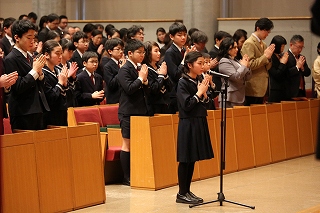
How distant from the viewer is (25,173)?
518 centimetres

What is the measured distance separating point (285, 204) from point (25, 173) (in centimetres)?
246

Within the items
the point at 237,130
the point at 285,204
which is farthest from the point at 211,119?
the point at 285,204

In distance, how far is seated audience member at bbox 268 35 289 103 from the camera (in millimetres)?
8781

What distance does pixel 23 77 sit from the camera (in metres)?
5.35

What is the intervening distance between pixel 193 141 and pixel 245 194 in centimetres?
104

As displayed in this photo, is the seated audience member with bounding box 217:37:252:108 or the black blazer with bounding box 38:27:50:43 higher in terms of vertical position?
the black blazer with bounding box 38:27:50:43

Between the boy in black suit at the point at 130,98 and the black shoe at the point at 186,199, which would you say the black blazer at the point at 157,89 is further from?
the black shoe at the point at 186,199

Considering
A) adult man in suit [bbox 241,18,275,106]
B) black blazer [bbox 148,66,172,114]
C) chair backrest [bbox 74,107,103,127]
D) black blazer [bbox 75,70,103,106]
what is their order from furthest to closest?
adult man in suit [bbox 241,18,275,106], black blazer [bbox 75,70,103,106], chair backrest [bbox 74,107,103,127], black blazer [bbox 148,66,172,114]

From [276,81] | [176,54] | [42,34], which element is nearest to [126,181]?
[176,54]

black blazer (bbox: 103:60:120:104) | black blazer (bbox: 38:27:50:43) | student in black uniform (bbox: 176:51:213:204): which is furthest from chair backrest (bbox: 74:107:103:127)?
black blazer (bbox: 38:27:50:43)

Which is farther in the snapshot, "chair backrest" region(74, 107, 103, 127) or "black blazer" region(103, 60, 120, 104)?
"black blazer" region(103, 60, 120, 104)

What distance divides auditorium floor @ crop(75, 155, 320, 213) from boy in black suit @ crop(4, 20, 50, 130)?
0.95 meters

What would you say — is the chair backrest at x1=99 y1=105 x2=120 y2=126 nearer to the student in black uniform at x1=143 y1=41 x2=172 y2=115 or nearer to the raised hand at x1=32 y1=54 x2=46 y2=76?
the student in black uniform at x1=143 y1=41 x2=172 y2=115

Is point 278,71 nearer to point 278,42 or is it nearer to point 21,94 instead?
point 278,42
